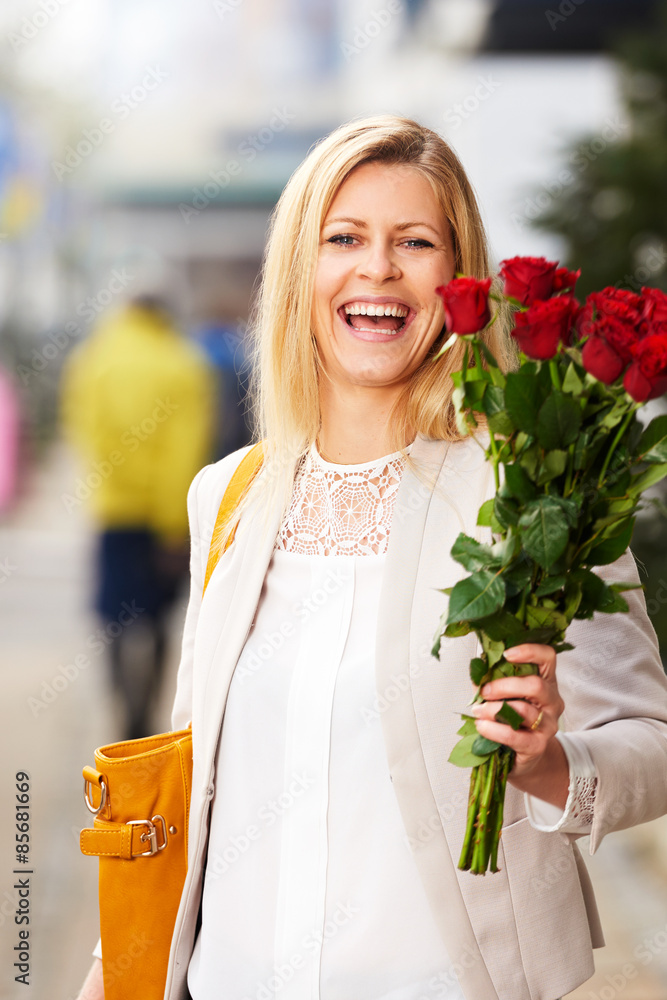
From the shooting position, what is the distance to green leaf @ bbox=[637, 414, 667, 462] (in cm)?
114

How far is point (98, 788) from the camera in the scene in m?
1.65

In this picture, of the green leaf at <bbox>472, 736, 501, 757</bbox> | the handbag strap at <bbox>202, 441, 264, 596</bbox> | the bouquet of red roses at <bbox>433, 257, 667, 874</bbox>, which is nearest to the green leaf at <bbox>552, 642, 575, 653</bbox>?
the bouquet of red roses at <bbox>433, 257, 667, 874</bbox>

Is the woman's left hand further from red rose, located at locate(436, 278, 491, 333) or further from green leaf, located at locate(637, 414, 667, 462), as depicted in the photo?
red rose, located at locate(436, 278, 491, 333)

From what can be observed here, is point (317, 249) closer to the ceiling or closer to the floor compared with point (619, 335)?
closer to the ceiling

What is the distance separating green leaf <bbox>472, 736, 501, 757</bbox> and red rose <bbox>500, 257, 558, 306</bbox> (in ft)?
1.64

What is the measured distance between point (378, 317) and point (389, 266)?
81mm

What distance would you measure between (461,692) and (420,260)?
663 millimetres

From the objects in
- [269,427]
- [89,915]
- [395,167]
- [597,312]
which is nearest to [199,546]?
[269,427]

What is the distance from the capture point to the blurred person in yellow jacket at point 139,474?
15.9 ft

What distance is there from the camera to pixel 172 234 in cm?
934

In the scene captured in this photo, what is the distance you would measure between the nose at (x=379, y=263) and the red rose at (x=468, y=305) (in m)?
0.43

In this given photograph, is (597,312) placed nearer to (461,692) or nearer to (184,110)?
(461,692)

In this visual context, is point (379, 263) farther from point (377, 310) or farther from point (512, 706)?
point (512, 706)

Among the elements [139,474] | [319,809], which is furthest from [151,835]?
[139,474]
